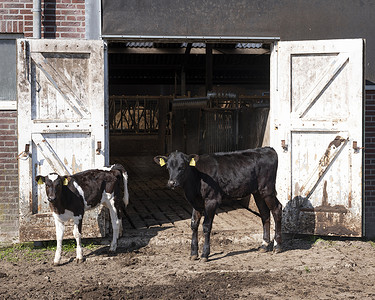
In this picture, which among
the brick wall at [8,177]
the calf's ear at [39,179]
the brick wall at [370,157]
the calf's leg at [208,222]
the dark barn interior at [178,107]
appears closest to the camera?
the calf's ear at [39,179]

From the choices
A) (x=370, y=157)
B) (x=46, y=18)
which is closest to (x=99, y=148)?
(x=46, y=18)

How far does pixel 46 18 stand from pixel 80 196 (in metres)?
2.77

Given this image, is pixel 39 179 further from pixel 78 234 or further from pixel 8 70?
pixel 8 70

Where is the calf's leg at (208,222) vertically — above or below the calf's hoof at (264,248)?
above

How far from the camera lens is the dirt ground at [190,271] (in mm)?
6004

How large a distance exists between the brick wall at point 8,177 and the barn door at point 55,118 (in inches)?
20.4

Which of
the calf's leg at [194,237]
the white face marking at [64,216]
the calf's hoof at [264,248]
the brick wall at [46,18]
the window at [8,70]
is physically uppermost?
the brick wall at [46,18]

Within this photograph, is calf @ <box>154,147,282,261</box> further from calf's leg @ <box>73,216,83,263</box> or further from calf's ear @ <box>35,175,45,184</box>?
calf's ear @ <box>35,175,45,184</box>

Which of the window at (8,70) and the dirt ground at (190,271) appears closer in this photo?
the dirt ground at (190,271)

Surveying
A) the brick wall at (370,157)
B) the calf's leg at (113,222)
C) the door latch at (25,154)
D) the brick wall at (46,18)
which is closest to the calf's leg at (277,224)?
the brick wall at (370,157)

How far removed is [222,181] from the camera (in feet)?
24.7

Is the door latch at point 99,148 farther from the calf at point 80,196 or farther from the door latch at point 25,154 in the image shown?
the door latch at point 25,154

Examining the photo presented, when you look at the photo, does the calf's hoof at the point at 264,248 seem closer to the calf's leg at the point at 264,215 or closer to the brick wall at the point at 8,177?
the calf's leg at the point at 264,215

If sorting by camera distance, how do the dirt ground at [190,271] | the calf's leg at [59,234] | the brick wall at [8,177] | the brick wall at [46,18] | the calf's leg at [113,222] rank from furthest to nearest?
the brick wall at [8,177] → the brick wall at [46,18] → the calf's leg at [113,222] → the calf's leg at [59,234] → the dirt ground at [190,271]
